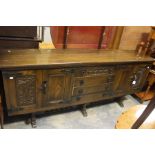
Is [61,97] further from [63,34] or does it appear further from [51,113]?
[63,34]

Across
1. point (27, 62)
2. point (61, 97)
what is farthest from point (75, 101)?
point (27, 62)

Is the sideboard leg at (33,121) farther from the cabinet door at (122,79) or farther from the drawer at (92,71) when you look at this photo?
the cabinet door at (122,79)

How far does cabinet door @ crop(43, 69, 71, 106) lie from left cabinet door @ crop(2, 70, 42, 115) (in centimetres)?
8

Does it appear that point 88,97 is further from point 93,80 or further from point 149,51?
point 149,51

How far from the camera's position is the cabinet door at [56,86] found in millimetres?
1675

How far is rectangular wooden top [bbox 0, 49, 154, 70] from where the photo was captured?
152cm

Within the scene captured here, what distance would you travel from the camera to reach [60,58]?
5.76 ft

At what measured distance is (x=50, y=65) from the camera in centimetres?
157

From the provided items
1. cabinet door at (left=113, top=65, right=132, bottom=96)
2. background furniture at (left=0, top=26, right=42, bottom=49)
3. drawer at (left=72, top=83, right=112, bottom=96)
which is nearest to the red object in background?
background furniture at (left=0, top=26, right=42, bottom=49)

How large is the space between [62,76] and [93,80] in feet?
1.39

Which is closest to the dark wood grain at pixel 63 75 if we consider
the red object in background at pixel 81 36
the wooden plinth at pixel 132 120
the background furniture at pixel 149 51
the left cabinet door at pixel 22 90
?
the left cabinet door at pixel 22 90

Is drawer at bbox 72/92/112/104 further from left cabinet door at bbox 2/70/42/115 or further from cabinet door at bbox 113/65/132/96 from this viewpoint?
left cabinet door at bbox 2/70/42/115
